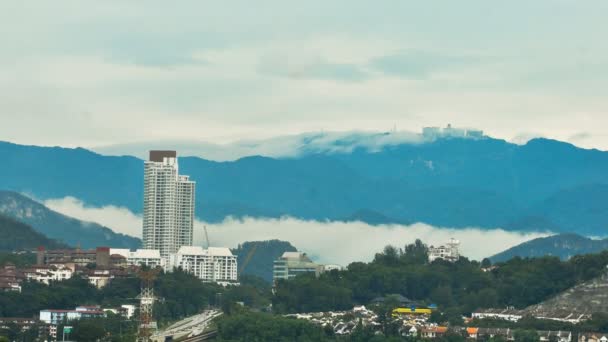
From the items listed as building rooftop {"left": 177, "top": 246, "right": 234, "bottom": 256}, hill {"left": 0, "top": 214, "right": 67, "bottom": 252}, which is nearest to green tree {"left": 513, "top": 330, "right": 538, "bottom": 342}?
building rooftop {"left": 177, "top": 246, "right": 234, "bottom": 256}

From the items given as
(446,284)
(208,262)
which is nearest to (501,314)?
(446,284)

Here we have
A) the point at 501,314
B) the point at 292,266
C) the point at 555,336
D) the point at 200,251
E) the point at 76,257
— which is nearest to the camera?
the point at 555,336

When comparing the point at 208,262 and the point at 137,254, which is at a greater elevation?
the point at 137,254

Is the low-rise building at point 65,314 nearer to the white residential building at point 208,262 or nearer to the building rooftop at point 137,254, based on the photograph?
the building rooftop at point 137,254

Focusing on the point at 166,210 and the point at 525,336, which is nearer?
the point at 525,336

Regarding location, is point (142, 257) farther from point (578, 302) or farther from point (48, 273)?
point (578, 302)

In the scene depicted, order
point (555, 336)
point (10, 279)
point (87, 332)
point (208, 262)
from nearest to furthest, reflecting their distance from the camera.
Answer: point (87, 332), point (555, 336), point (10, 279), point (208, 262)
